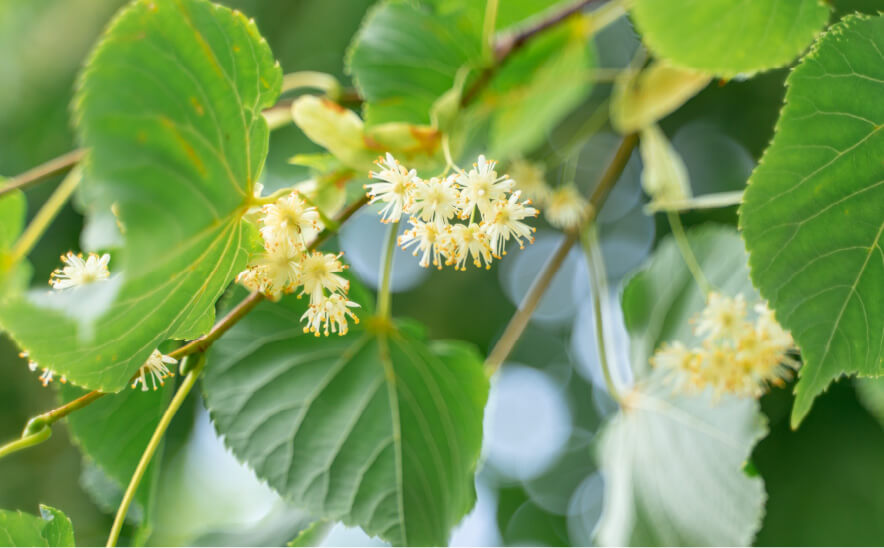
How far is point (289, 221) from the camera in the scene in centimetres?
49

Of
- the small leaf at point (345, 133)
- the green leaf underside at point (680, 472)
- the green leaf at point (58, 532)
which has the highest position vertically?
the small leaf at point (345, 133)

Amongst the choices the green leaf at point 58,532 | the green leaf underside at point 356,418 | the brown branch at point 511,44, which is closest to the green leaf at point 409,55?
the brown branch at point 511,44

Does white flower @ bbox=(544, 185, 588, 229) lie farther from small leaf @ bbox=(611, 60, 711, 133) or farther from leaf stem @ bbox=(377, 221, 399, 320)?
leaf stem @ bbox=(377, 221, 399, 320)

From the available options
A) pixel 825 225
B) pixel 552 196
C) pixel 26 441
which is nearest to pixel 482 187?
pixel 825 225

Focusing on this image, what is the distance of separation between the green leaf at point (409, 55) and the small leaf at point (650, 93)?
224 millimetres

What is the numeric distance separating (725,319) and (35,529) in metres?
0.66

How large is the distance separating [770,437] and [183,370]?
1657 mm

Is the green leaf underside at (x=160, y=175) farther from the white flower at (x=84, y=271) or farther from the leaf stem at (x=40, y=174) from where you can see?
the leaf stem at (x=40, y=174)

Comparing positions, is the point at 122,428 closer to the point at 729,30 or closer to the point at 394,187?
the point at 394,187

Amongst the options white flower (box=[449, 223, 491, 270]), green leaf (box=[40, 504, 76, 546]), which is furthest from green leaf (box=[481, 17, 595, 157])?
green leaf (box=[40, 504, 76, 546])

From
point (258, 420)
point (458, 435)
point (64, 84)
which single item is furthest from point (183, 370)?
point (64, 84)

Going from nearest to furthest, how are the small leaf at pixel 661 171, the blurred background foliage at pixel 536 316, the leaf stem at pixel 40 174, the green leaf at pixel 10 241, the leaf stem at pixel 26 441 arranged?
the leaf stem at pixel 26 441
the leaf stem at pixel 40 174
the green leaf at pixel 10 241
the small leaf at pixel 661 171
the blurred background foliage at pixel 536 316

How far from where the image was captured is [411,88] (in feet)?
2.89

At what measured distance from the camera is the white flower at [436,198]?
49 cm
